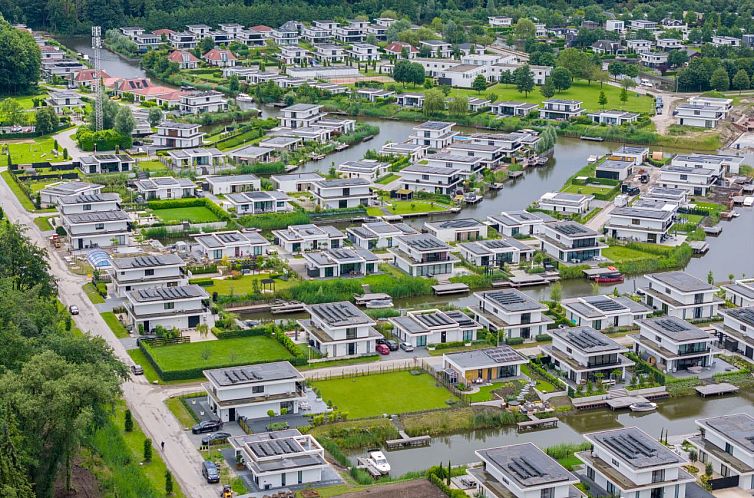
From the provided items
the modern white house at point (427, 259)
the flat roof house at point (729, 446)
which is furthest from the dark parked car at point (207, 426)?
the modern white house at point (427, 259)

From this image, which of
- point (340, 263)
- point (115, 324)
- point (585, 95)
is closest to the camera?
point (115, 324)

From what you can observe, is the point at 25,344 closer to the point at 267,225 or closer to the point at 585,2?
the point at 267,225

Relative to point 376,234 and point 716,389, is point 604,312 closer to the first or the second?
point 716,389

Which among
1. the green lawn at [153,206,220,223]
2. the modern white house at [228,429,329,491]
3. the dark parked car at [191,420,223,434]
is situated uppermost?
the modern white house at [228,429,329,491]

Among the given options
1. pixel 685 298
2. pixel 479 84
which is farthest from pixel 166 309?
pixel 479 84

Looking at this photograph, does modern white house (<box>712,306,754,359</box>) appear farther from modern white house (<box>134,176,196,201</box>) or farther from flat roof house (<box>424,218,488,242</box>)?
modern white house (<box>134,176,196,201</box>)

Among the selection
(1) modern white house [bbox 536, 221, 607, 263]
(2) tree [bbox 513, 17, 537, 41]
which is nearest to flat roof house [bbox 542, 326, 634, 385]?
(1) modern white house [bbox 536, 221, 607, 263]
